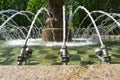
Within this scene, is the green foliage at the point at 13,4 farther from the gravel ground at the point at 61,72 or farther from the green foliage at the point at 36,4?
the gravel ground at the point at 61,72

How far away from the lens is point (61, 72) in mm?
4270

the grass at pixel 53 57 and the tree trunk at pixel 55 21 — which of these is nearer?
the grass at pixel 53 57

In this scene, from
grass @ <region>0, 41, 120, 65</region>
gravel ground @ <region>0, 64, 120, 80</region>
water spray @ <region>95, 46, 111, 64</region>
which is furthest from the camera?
grass @ <region>0, 41, 120, 65</region>

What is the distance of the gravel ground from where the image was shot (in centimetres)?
420

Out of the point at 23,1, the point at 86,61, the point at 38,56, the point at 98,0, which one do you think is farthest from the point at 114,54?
the point at 23,1

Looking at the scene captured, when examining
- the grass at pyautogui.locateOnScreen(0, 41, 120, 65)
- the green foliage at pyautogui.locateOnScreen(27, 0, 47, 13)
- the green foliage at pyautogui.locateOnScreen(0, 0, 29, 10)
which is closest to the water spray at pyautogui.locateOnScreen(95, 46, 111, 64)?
the grass at pyautogui.locateOnScreen(0, 41, 120, 65)

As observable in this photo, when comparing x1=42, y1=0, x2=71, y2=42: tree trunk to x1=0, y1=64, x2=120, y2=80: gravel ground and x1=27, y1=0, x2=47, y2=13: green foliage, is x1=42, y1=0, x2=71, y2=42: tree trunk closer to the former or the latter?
x1=0, y1=64, x2=120, y2=80: gravel ground

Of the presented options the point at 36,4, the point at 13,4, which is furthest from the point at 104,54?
the point at 13,4

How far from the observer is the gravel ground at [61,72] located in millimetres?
4195

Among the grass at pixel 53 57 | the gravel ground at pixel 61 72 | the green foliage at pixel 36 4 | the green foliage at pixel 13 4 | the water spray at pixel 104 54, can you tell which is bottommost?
the grass at pixel 53 57

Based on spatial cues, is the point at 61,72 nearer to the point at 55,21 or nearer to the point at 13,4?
the point at 55,21

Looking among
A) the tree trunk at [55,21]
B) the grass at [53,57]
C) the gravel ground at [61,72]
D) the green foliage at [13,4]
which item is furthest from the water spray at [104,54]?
the green foliage at [13,4]

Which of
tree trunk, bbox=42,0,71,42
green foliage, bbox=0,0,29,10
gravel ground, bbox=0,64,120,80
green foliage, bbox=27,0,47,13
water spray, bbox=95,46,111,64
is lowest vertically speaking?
gravel ground, bbox=0,64,120,80

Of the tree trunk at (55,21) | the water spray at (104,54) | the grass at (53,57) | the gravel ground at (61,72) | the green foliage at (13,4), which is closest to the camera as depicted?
the gravel ground at (61,72)
